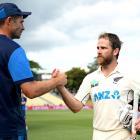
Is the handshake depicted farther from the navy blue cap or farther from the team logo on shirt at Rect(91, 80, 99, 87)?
the team logo on shirt at Rect(91, 80, 99, 87)

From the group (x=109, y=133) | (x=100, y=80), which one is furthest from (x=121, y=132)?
(x=100, y=80)

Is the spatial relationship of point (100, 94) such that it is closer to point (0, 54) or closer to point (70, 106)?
point (70, 106)

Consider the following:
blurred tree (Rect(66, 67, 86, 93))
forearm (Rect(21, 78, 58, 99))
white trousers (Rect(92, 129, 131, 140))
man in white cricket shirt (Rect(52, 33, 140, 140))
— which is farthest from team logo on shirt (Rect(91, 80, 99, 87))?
blurred tree (Rect(66, 67, 86, 93))

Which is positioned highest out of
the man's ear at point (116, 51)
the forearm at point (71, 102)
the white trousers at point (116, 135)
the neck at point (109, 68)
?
the man's ear at point (116, 51)

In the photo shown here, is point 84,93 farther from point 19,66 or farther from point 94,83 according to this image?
point 19,66

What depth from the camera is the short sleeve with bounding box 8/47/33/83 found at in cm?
535

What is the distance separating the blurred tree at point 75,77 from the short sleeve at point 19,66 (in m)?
108

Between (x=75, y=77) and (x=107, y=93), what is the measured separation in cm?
11358

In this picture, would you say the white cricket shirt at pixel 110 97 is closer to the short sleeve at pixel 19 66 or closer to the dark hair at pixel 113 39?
the dark hair at pixel 113 39

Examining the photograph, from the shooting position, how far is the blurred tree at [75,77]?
115m

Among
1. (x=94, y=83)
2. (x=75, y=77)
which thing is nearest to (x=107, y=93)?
(x=94, y=83)

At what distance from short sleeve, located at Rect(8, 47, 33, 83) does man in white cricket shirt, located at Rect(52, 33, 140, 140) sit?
2.97 feet

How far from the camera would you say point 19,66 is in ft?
17.5

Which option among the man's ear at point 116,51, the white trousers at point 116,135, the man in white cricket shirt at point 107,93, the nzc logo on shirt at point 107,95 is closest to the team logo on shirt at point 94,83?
the man in white cricket shirt at point 107,93
